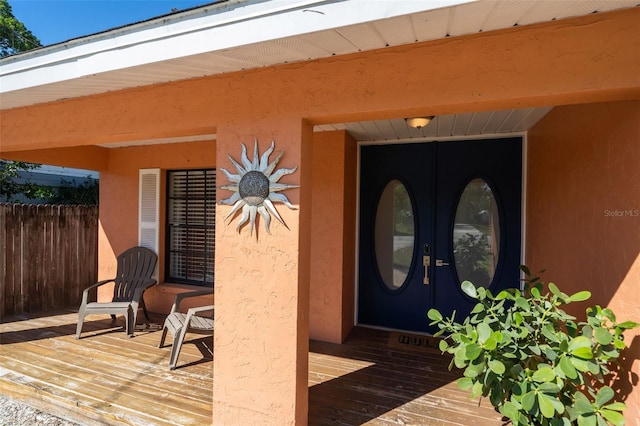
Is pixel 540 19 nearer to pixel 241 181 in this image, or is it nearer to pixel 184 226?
pixel 241 181

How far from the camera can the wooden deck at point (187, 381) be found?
2377 mm

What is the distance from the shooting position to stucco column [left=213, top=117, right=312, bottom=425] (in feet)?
6.59

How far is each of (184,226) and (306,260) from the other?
331cm

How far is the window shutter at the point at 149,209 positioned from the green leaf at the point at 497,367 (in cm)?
451

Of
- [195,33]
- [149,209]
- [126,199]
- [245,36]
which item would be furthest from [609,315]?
[126,199]

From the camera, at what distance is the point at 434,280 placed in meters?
3.98

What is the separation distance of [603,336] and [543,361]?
0.40m

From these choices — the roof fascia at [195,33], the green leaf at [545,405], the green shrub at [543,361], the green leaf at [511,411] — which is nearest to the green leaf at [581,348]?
the green shrub at [543,361]

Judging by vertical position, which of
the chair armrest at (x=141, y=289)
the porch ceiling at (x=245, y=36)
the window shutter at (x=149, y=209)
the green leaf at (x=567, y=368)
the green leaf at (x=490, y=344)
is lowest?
the chair armrest at (x=141, y=289)

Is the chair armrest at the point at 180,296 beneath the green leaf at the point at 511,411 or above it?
beneath

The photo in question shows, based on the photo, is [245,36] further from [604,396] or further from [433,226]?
[433,226]

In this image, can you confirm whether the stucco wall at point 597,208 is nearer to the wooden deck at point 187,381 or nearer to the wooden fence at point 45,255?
the wooden deck at point 187,381

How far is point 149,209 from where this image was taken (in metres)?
4.84

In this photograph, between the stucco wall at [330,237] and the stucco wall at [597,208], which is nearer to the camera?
the stucco wall at [597,208]
